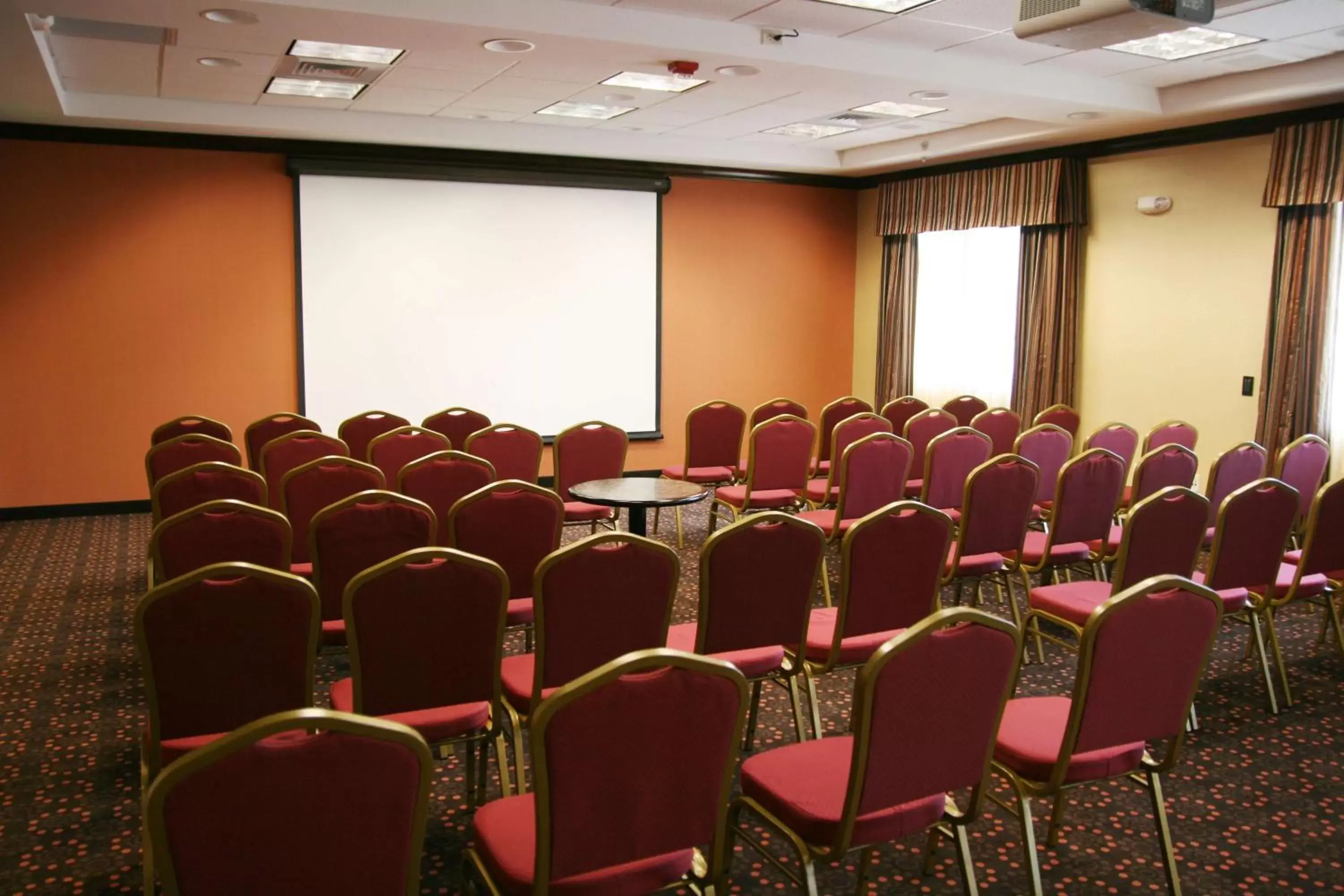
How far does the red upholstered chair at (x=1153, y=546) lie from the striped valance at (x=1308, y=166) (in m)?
4.23

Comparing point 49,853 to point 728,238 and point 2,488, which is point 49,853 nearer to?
point 2,488

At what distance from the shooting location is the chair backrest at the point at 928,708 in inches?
102

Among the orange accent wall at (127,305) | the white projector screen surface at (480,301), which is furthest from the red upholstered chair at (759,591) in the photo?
the orange accent wall at (127,305)

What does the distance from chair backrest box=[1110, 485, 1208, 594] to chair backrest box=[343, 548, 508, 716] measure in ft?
8.83

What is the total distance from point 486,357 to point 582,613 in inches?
297

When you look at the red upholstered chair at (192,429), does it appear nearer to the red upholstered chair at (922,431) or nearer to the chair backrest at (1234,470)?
the red upholstered chair at (922,431)

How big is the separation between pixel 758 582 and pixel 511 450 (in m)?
3.42

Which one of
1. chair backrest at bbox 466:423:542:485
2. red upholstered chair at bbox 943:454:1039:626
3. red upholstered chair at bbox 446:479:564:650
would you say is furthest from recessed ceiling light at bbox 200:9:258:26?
red upholstered chair at bbox 943:454:1039:626

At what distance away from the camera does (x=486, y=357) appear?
10.8 metres

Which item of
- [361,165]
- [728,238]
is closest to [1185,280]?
[728,238]

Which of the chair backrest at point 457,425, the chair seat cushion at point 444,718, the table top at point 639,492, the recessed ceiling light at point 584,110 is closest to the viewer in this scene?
the chair seat cushion at point 444,718

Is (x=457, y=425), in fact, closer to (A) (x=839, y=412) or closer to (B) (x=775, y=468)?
(B) (x=775, y=468)

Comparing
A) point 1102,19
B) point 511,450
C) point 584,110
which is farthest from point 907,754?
→ point 584,110

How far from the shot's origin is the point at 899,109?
344 inches
